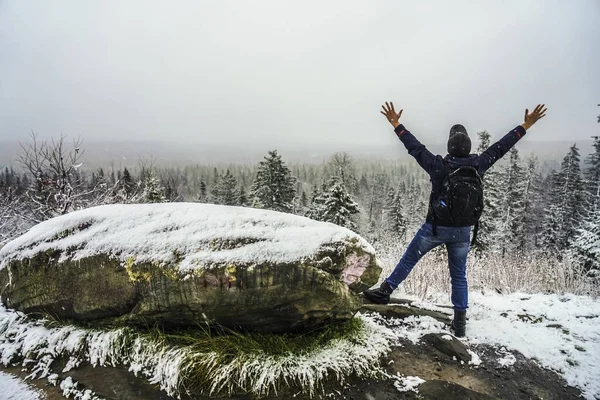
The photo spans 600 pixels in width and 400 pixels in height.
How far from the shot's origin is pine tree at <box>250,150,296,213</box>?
101 feet

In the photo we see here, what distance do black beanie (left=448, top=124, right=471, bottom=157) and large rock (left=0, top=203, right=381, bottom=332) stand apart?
1571 mm

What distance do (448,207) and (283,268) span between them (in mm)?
2069

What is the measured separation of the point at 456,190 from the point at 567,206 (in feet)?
116

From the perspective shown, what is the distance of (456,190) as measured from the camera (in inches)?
135

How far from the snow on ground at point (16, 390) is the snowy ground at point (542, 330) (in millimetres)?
3957

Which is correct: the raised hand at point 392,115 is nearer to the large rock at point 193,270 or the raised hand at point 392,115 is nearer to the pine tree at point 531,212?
the large rock at point 193,270

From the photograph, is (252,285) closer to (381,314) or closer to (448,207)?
(381,314)

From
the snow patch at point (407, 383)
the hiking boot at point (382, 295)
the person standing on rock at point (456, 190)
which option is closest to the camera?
the snow patch at point (407, 383)

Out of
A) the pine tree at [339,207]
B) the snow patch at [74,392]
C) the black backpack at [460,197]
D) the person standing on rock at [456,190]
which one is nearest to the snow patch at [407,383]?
the person standing on rock at [456,190]

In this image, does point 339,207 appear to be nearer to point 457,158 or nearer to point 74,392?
point 457,158

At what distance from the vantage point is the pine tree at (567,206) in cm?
2849

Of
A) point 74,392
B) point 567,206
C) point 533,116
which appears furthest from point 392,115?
point 567,206

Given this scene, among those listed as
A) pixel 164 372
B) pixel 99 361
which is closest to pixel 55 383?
pixel 99 361

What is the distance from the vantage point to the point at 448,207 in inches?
137
